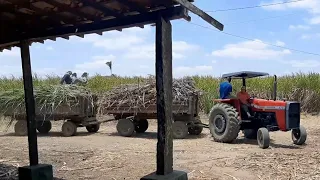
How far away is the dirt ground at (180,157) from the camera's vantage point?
21.4ft

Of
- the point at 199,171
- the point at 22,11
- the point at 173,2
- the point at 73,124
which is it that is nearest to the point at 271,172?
the point at 199,171

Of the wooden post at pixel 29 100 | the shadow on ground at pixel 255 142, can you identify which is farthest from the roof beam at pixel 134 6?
the shadow on ground at pixel 255 142

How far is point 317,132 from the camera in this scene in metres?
12.5

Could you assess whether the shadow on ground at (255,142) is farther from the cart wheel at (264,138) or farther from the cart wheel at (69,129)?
the cart wheel at (69,129)

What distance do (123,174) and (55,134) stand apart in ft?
23.8

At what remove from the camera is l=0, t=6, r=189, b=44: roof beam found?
4.11 metres

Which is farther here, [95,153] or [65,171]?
[95,153]

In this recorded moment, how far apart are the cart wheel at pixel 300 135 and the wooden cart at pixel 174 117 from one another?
2.86 meters

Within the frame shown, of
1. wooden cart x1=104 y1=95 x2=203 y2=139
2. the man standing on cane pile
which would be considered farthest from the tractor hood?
wooden cart x1=104 y1=95 x2=203 y2=139

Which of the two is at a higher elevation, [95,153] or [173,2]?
[173,2]

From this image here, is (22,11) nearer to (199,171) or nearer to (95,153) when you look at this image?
(199,171)

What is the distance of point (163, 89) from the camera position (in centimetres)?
416

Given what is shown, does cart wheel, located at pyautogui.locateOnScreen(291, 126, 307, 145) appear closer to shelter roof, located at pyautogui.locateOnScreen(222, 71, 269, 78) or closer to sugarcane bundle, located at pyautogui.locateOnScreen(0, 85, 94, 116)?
shelter roof, located at pyautogui.locateOnScreen(222, 71, 269, 78)

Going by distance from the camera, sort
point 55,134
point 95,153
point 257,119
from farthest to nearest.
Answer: point 55,134 < point 257,119 < point 95,153
